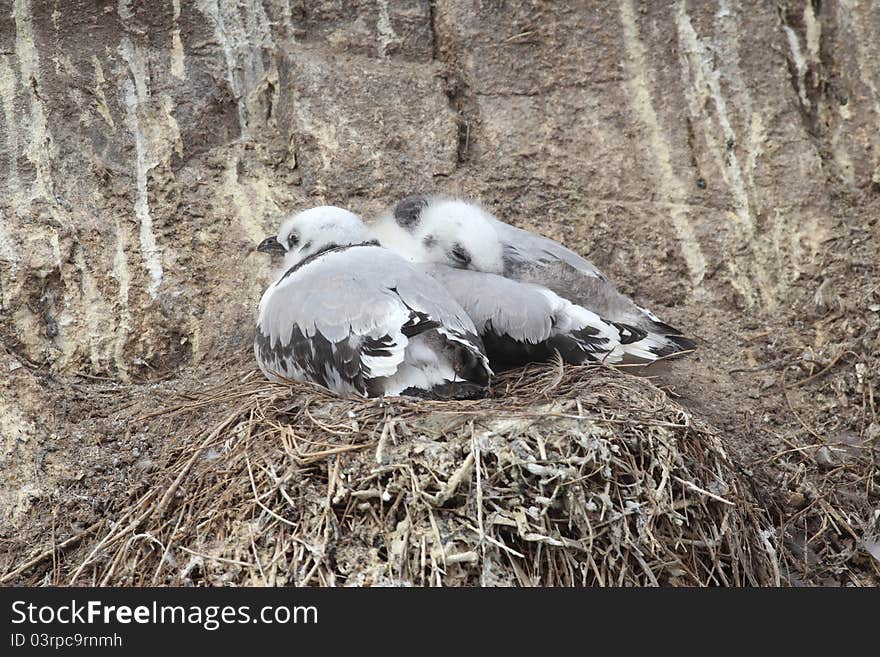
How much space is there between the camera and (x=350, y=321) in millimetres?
4098

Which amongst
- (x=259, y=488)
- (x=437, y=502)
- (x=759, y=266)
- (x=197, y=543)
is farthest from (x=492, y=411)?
(x=759, y=266)

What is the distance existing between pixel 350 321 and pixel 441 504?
935mm

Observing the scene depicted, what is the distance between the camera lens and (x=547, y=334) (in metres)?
4.64

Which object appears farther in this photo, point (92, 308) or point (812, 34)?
point (812, 34)

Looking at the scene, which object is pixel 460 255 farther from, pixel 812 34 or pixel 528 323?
pixel 812 34

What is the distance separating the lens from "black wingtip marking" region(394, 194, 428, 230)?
5113 mm

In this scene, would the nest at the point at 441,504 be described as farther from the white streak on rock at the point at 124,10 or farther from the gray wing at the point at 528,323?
the white streak on rock at the point at 124,10

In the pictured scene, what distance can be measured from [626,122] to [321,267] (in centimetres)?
243

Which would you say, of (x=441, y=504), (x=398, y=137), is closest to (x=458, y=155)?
(x=398, y=137)

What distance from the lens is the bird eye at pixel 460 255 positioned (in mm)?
4922

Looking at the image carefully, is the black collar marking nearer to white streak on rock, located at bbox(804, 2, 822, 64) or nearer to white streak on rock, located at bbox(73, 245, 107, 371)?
white streak on rock, located at bbox(73, 245, 107, 371)

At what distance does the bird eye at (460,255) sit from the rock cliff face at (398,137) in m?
0.99

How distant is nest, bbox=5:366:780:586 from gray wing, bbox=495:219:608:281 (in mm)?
1073

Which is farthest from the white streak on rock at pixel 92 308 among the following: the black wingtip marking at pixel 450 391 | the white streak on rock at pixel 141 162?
the black wingtip marking at pixel 450 391
